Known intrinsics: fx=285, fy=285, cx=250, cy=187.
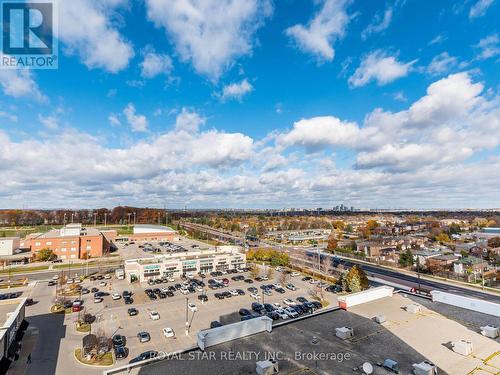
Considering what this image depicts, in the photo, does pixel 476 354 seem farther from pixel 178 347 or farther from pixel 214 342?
pixel 178 347

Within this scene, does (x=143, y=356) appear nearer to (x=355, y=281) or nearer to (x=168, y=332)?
(x=168, y=332)

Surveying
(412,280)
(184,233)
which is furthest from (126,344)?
(184,233)

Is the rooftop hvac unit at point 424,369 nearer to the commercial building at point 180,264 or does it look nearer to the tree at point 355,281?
the tree at point 355,281

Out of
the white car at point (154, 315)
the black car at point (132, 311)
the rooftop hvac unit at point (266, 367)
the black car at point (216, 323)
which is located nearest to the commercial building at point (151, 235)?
the black car at point (132, 311)

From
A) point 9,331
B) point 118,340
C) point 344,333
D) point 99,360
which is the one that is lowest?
point 99,360

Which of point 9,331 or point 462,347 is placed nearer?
point 462,347

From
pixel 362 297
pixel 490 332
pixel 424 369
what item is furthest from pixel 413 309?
pixel 424 369
